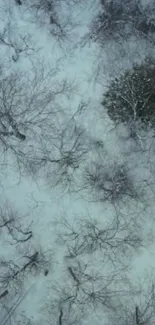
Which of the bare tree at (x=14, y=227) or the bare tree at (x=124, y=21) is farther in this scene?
the bare tree at (x=124, y=21)

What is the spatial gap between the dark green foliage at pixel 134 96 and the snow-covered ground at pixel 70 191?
0.85 ft

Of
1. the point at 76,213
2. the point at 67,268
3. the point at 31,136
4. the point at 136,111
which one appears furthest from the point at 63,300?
the point at 136,111

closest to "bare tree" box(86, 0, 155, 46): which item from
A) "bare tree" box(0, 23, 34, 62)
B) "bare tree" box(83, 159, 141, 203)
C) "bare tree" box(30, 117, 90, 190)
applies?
"bare tree" box(0, 23, 34, 62)

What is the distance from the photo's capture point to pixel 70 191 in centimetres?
1141

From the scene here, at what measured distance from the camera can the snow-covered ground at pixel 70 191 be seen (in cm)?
1114

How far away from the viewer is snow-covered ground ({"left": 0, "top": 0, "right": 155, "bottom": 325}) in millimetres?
11141

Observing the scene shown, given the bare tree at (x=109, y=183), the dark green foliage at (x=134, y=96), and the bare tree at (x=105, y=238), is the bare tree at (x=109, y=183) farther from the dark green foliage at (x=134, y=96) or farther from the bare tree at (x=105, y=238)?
the dark green foliage at (x=134, y=96)

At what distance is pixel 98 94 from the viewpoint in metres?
11.6

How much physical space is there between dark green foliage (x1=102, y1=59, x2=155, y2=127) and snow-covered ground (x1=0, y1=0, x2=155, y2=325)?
26cm

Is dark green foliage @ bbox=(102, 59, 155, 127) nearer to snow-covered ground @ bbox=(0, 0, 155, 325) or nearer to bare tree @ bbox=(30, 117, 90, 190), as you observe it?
snow-covered ground @ bbox=(0, 0, 155, 325)

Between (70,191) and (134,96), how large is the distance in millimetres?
2705

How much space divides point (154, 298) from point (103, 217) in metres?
2.19

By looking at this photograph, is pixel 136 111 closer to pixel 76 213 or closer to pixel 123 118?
pixel 123 118

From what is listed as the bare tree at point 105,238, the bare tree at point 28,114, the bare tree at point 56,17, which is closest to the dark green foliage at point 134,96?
the bare tree at point 28,114
